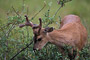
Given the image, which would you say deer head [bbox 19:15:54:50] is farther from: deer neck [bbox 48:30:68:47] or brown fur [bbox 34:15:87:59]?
deer neck [bbox 48:30:68:47]

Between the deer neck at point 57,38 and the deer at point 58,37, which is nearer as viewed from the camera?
the deer at point 58,37

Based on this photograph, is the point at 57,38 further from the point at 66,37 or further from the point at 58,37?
the point at 66,37

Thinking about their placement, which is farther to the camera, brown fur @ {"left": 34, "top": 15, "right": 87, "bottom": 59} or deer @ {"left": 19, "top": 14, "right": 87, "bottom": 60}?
brown fur @ {"left": 34, "top": 15, "right": 87, "bottom": 59}

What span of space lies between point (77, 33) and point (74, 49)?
19.5 inches

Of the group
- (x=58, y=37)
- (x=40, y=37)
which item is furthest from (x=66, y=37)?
(x=40, y=37)

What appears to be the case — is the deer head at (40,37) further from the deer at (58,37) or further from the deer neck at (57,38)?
the deer neck at (57,38)

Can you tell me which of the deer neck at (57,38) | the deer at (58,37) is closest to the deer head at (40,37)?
the deer at (58,37)

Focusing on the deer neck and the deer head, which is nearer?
the deer head

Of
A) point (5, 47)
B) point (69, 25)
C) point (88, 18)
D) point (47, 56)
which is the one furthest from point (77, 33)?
point (88, 18)

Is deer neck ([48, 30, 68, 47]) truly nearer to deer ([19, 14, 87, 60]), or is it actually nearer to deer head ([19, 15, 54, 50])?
deer ([19, 14, 87, 60])

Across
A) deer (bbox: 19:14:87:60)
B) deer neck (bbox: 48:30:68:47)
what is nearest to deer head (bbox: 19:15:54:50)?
deer (bbox: 19:14:87:60)

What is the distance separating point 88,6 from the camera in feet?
45.3

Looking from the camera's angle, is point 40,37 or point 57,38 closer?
point 40,37

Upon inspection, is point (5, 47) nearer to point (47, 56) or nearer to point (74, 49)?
point (47, 56)
